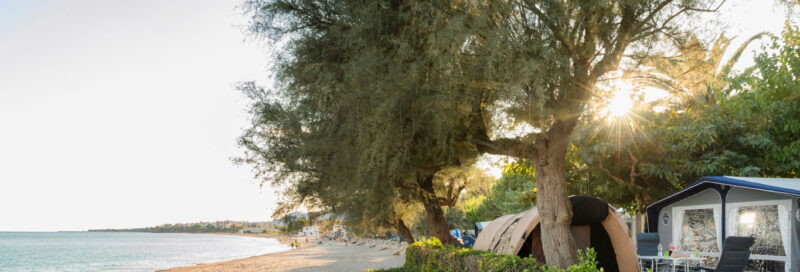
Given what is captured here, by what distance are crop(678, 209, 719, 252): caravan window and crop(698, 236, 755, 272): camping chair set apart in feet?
9.71

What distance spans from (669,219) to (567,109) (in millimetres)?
7035

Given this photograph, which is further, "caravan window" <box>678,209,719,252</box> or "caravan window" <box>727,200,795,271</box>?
"caravan window" <box>678,209,719,252</box>

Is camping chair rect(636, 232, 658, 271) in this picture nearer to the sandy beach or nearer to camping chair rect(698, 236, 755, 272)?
camping chair rect(698, 236, 755, 272)

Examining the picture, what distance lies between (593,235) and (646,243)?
1810mm

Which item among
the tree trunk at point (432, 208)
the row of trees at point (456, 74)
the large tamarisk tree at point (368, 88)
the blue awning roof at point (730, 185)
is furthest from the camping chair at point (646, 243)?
the tree trunk at point (432, 208)

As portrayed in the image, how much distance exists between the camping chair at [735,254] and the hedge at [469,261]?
2.39 meters

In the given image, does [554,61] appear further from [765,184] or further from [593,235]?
[765,184]

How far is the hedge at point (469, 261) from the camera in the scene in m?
6.41

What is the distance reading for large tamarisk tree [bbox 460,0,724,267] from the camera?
26.6ft

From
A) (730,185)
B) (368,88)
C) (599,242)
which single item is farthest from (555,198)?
(730,185)

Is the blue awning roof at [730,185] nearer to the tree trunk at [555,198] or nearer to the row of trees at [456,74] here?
the row of trees at [456,74]

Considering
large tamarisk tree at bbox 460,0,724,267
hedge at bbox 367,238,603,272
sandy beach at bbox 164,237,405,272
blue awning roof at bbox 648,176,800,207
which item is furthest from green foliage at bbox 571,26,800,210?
sandy beach at bbox 164,237,405,272

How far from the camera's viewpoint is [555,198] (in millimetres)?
9367

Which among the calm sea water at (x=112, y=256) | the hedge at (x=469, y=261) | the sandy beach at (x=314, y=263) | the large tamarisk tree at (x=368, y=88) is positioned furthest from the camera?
the calm sea water at (x=112, y=256)
